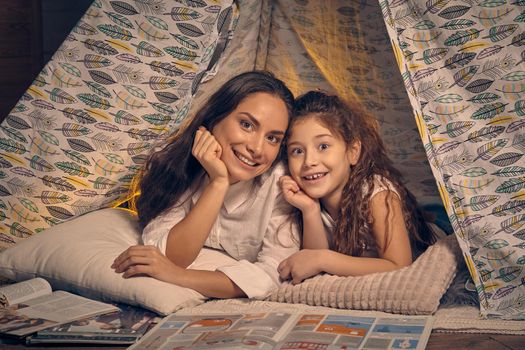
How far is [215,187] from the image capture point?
219 centimetres

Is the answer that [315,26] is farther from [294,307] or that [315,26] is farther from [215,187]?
[294,307]

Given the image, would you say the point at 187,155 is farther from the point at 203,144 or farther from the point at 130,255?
the point at 130,255

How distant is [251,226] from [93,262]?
42cm

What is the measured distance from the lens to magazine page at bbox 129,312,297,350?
67.8 inches

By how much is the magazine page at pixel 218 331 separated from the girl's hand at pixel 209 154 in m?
0.42

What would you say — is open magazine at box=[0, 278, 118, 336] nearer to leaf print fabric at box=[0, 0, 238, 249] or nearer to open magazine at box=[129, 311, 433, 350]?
open magazine at box=[129, 311, 433, 350]

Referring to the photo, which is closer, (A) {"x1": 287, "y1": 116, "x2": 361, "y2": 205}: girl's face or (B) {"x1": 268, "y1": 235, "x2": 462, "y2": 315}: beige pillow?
(B) {"x1": 268, "y1": 235, "x2": 462, "y2": 315}: beige pillow

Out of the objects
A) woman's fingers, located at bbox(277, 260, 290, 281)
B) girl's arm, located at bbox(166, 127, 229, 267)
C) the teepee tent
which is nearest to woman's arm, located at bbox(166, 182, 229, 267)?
girl's arm, located at bbox(166, 127, 229, 267)

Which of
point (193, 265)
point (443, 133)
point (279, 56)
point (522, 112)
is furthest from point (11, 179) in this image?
point (522, 112)

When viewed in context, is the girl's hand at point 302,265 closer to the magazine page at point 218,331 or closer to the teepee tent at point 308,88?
the magazine page at point 218,331

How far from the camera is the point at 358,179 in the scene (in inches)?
87.4

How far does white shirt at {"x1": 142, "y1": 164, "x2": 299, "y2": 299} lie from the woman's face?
0.21 feet

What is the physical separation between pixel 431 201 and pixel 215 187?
2.70 ft

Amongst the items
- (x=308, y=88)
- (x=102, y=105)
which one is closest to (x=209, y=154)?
(x=102, y=105)
